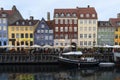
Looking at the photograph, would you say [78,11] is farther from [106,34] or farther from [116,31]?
[116,31]

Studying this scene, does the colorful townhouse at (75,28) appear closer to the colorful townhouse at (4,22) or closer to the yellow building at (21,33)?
the yellow building at (21,33)

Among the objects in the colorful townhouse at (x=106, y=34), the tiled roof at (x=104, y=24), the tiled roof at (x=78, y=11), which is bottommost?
the colorful townhouse at (x=106, y=34)

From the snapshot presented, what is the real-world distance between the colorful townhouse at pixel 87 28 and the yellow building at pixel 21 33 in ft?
39.3

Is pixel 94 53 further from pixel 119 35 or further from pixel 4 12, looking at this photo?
pixel 4 12

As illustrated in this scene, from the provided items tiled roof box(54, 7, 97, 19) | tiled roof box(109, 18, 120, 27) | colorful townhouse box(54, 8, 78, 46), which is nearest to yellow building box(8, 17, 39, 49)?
colorful townhouse box(54, 8, 78, 46)

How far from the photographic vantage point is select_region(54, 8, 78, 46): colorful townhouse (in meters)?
90.2

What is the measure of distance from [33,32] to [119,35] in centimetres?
2168

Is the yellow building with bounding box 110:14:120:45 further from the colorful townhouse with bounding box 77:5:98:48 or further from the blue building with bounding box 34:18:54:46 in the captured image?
the blue building with bounding box 34:18:54:46

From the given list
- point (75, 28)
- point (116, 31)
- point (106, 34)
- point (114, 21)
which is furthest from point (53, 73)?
point (114, 21)

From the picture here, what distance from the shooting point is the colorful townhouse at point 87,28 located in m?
90.4

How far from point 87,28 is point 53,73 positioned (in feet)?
116

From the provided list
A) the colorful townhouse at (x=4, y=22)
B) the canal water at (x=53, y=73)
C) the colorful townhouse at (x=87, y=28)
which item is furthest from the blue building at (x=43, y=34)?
the canal water at (x=53, y=73)

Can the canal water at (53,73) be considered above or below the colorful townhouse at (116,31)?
below

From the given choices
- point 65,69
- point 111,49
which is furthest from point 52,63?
point 111,49
